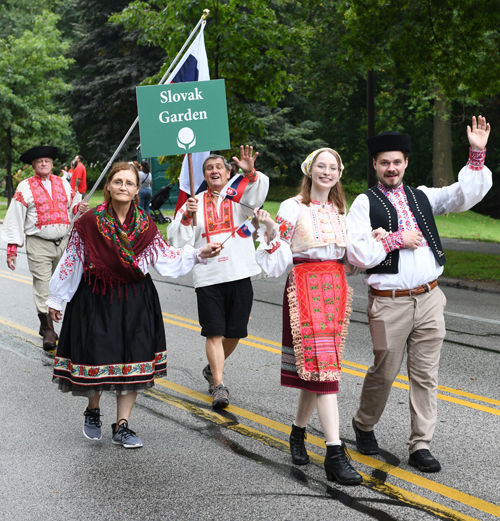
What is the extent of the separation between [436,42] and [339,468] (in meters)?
12.0

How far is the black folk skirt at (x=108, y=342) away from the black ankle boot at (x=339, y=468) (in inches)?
52.0

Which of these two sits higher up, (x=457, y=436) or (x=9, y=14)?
(x=9, y=14)

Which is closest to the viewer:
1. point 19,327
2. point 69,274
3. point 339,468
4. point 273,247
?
point 339,468

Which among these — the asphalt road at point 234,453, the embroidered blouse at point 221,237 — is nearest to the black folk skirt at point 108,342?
the asphalt road at point 234,453

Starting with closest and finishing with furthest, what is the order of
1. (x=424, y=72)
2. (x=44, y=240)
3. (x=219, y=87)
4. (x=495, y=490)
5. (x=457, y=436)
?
(x=495, y=490), (x=457, y=436), (x=219, y=87), (x=44, y=240), (x=424, y=72)

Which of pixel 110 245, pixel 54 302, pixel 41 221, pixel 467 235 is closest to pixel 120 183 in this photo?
pixel 110 245

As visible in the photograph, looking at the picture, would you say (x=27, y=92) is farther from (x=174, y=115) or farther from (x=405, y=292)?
(x=405, y=292)

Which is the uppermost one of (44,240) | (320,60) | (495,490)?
(320,60)

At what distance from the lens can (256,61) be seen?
1506 cm

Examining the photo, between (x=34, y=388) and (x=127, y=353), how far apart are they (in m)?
1.90

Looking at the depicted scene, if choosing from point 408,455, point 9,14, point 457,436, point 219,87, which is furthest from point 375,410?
point 9,14

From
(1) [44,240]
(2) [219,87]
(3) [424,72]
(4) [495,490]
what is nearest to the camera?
(4) [495,490]

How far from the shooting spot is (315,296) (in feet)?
14.2

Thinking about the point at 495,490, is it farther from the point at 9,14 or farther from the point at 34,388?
the point at 9,14
